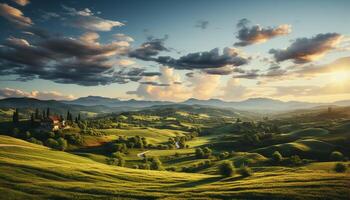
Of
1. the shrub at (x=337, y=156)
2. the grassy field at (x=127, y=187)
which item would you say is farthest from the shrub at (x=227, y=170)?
the shrub at (x=337, y=156)

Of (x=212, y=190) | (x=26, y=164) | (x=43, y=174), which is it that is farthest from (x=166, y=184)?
(x=26, y=164)

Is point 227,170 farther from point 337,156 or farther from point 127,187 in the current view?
point 337,156

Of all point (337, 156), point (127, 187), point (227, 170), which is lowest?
point (337, 156)

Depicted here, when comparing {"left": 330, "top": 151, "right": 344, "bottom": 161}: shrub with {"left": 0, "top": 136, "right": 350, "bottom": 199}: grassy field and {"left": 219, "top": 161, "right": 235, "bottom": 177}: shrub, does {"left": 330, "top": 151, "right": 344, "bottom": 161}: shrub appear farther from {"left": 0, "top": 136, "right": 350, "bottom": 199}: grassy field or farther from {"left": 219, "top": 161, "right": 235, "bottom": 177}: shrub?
{"left": 0, "top": 136, "right": 350, "bottom": 199}: grassy field

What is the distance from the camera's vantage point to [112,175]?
70.9 meters

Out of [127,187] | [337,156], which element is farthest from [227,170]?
[337,156]

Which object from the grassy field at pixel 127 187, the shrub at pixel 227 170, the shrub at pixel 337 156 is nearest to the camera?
the grassy field at pixel 127 187

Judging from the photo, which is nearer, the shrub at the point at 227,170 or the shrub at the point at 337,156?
the shrub at the point at 227,170

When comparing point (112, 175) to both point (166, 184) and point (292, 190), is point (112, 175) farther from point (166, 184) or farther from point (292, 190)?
point (292, 190)

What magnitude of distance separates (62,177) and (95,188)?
11391 mm

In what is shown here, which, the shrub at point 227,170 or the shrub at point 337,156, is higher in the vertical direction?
the shrub at point 227,170

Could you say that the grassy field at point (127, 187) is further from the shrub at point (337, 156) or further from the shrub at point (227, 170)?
the shrub at point (337, 156)

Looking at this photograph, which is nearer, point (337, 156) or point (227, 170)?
point (227, 170)

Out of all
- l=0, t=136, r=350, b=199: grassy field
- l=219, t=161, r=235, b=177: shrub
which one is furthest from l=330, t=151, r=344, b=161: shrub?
l=0, t=136, r=350, b=199: grassy field
